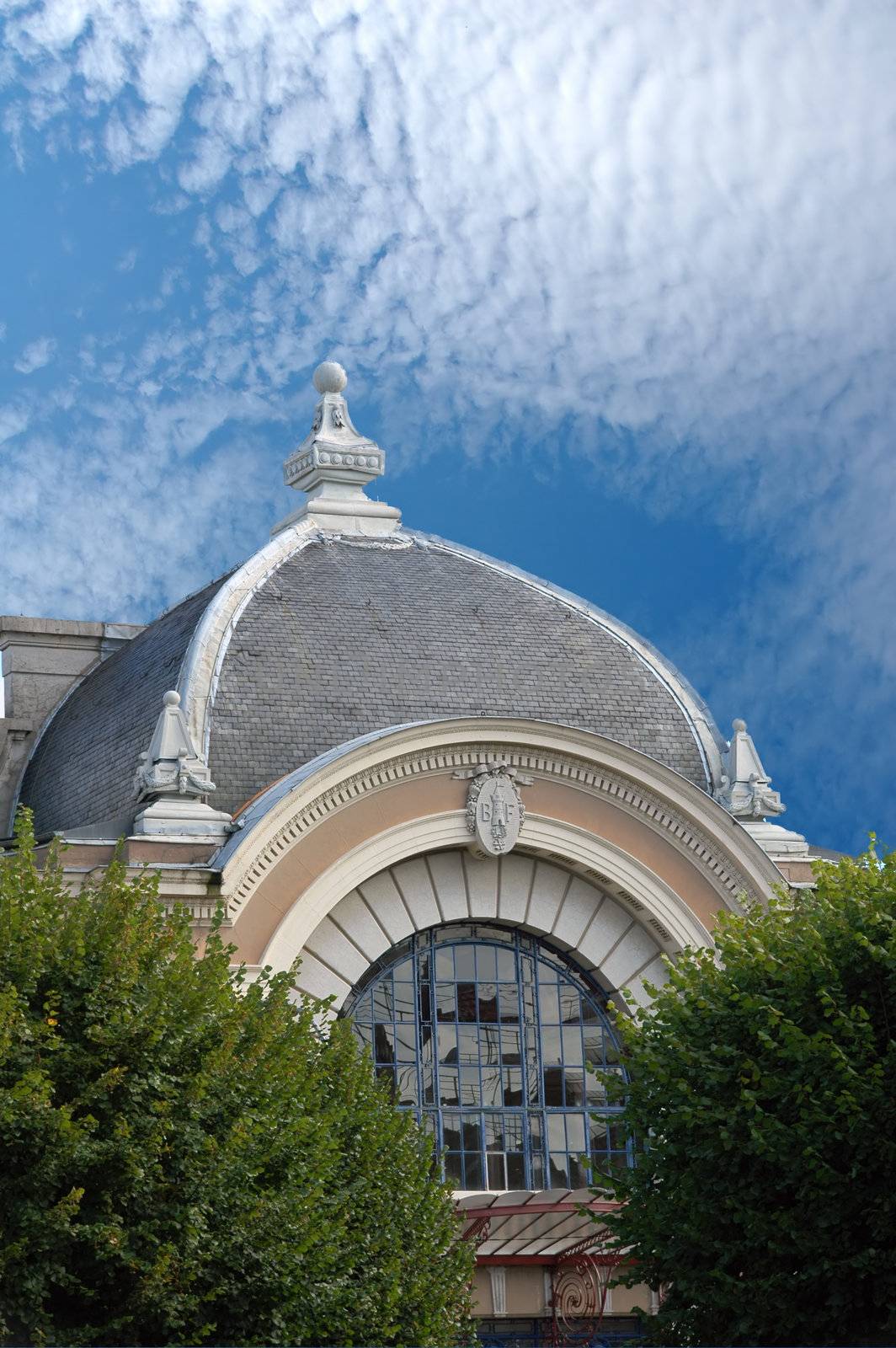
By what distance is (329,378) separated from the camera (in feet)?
134

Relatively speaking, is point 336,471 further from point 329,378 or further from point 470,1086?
point 470,1086

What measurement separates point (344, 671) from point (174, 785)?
4374mm

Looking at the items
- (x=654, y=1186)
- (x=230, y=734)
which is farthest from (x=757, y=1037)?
(x=230, y=734)

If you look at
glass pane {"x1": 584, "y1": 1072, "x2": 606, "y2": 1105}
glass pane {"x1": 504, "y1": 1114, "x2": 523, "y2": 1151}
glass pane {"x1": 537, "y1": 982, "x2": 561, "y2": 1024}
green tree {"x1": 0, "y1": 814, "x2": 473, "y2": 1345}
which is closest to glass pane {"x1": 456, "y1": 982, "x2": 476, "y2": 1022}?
glass pane {"x1": 537, "y1": 982, "x2": 561, "y2": 1024}

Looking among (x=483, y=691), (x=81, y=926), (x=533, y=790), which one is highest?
(x=483, y=691)

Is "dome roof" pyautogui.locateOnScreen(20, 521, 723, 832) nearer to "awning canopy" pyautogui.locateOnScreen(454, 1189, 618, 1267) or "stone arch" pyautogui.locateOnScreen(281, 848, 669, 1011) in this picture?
"stone arch" pyautogui.locateOnScreen(281, 848, 669, 1011)

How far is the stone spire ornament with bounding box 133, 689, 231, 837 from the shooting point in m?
30.6

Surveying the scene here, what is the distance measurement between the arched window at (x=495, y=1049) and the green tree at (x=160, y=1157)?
6383 millimetres

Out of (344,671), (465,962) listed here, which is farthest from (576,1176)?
(344,671)

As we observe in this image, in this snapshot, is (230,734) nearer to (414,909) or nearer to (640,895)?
(414,909)

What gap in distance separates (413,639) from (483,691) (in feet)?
4.65

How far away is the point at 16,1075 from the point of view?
21031mm

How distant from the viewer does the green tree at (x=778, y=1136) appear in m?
22.7

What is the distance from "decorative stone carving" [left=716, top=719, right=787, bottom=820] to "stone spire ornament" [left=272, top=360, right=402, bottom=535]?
7.50 m
